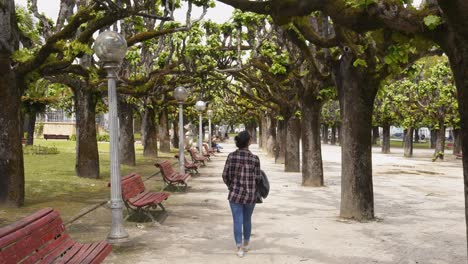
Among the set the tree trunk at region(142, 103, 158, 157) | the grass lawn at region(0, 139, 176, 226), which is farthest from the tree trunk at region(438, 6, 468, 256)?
the tree trunk at region(142, 103, 158, 157)

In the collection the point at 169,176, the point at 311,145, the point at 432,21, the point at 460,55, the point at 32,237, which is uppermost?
the point at 432,21

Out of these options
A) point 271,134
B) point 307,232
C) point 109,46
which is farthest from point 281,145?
point 109,46

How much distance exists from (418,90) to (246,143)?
87.1 ft

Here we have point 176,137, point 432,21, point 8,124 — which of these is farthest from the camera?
point 176,137

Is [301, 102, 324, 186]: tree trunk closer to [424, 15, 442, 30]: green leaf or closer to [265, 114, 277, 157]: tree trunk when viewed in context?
[424, 15, 442, 30]: green leaf

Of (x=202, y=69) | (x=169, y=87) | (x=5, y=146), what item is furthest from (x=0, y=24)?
(x=169, y=87)

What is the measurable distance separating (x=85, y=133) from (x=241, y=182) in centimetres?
1068

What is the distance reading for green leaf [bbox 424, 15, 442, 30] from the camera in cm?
459

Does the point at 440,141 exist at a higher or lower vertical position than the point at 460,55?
lower

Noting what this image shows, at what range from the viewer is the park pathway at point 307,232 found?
6.56 m

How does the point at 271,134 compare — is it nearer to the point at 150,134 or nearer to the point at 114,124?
the point at 150,134

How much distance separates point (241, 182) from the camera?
21.4 ft

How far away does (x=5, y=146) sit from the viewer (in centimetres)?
1025

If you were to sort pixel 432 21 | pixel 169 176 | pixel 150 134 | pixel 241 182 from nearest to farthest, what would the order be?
pixel 432 21 < pixel 241 182 < pixel 169 176 < pixel 150 134
